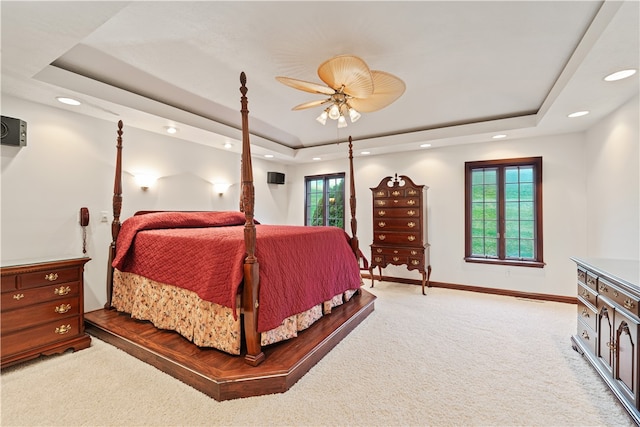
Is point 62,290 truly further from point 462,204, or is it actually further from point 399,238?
point 462,204

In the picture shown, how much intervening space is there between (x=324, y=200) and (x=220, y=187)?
219cm

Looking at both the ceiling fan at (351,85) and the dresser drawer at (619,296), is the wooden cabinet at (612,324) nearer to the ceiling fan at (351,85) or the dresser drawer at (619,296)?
the dresser drawer at (619,296)

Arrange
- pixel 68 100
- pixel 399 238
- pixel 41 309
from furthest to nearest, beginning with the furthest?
pixel 399 238
pixel 68 100
pixel 41 309

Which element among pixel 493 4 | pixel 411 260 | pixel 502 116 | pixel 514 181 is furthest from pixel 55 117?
pixel 514 181

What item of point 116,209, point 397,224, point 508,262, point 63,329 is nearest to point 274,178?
point 397,224

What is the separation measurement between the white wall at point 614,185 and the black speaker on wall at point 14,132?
5.71 m

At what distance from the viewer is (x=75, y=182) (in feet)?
10.2

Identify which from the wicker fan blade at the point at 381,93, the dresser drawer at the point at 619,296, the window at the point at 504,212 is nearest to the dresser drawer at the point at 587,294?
the dresser drawer at the point at 619,296

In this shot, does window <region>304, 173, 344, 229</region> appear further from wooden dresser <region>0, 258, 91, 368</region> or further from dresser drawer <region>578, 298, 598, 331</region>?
wooden dresser <region>0, 258, 91, 368</region>

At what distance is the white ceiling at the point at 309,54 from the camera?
6.22ft

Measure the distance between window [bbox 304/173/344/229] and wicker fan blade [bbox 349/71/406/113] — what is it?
3117 mm

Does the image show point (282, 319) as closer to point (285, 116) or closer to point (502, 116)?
point (285, 116)

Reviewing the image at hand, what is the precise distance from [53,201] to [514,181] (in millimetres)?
5875

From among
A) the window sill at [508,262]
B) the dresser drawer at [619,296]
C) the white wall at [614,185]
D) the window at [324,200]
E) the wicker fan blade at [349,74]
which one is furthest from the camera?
the window at [324,200]
